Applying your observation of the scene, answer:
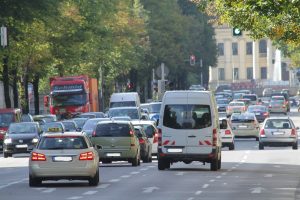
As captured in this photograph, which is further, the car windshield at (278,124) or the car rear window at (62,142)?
the car windshield at (278,124)

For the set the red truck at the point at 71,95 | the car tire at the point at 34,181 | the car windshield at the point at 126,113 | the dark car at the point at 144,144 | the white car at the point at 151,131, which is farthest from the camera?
the red truck at the point at 71,95

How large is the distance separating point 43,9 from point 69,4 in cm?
→ 2622

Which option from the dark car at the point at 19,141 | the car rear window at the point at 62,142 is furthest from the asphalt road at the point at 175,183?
the dark car at the point at 19,141

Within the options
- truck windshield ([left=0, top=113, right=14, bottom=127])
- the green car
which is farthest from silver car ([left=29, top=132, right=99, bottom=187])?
truck windshield ([left=0, top=113, right=14, bottom=127])

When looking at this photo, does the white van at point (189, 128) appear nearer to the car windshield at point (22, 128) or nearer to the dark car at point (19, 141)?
the dark car at point (19, 141)

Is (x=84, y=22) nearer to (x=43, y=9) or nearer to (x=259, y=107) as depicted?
(x=259, y=107)

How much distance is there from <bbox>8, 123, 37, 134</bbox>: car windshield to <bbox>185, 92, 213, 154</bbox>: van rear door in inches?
687

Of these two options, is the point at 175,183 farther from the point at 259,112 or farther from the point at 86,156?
the point at 259,112

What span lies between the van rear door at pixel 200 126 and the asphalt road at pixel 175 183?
2.58ft

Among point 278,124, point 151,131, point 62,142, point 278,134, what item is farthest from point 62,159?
point 278,124

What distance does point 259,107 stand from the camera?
339 ft

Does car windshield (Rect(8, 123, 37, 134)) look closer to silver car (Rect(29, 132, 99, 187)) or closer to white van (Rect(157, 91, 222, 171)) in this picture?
white van (Rect(157, 91, 222, 171))

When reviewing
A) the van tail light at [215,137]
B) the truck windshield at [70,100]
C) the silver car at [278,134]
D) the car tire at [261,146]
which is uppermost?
the truck windshield at [70,100]

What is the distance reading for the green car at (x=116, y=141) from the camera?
42438mm
